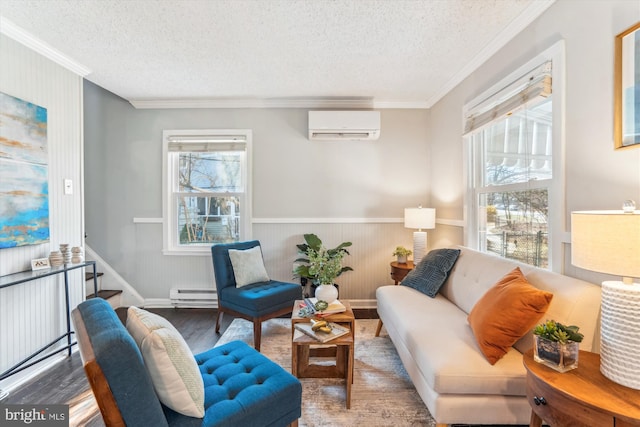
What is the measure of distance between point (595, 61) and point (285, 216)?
286 centimetres

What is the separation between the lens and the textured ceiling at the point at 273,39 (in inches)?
70.9

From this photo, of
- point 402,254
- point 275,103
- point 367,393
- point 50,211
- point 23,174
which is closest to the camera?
point 367,393

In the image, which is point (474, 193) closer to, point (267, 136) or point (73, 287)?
point (267, 136)

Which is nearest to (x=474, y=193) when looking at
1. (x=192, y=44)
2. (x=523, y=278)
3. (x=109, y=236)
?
(x=523, y=278)

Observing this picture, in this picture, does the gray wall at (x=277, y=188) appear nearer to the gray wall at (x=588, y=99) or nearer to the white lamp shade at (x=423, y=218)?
the white lamp shade at (x=423, y=218)

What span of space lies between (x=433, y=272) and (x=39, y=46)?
3.60m

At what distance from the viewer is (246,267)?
2832 mm

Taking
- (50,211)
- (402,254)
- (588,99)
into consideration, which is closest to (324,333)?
(402,254)

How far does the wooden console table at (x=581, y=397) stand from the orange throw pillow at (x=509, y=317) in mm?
253

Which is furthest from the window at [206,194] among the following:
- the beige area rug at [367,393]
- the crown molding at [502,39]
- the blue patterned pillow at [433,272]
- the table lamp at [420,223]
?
the crown molding at [502,39]

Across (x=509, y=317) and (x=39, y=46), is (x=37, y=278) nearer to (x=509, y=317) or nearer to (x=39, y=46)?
(x=39, y=46)

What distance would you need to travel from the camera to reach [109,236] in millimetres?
3459

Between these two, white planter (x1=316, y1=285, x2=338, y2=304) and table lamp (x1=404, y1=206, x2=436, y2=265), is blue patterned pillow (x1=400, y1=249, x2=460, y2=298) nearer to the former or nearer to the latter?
table lamp (x1=404, y1=206, x2=436, y2=265)

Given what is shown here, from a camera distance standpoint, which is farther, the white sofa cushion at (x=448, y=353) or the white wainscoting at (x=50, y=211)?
the white wainscoting at (x=50, y=211)
